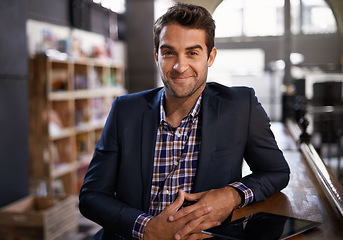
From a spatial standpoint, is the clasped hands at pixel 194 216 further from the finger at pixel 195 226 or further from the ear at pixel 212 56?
the ear at pixel 212 56

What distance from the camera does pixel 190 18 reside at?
1.33 metres

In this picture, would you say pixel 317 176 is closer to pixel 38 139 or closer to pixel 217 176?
pixel 217 176

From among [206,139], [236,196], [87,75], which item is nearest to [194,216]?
[236,196]

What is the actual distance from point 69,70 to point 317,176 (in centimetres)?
386

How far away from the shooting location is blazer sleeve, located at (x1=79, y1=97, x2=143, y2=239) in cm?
137

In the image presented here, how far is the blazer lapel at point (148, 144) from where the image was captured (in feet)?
4.66

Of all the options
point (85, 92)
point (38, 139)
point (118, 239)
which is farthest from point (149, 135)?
point (85, 92)

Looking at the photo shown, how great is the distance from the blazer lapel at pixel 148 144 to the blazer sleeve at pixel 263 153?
1.05 ft

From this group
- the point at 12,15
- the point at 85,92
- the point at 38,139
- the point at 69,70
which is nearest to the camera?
the point at 12,15

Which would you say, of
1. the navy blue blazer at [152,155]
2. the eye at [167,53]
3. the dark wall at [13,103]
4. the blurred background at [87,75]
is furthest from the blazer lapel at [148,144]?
the dark wall at [13,103]

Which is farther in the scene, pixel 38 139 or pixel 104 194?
pixel 38 139

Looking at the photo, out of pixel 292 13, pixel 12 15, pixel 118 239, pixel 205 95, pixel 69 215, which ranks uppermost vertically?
pixel 12 15

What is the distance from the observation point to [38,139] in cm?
439

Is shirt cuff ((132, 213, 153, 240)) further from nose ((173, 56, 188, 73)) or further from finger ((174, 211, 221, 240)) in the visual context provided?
nose ((173, 56, 188, 73))
